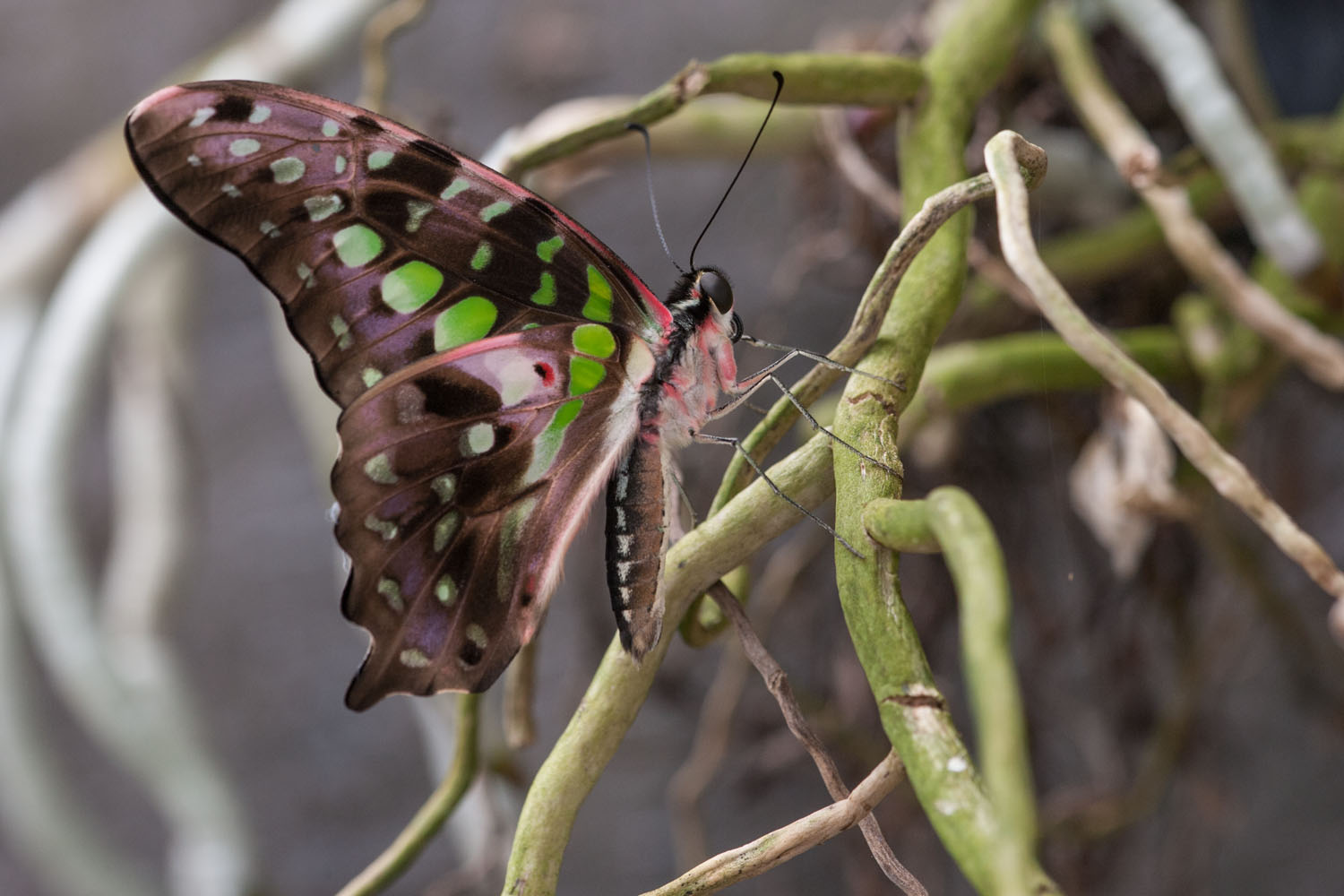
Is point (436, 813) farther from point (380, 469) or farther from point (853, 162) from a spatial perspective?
point (853, 162)

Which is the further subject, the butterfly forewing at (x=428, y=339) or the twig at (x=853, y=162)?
the twig at (x=853, y=162)

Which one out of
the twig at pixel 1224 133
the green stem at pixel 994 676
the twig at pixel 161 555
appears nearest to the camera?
the green stem at pixel 994 676

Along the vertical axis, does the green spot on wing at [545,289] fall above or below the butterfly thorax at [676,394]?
above

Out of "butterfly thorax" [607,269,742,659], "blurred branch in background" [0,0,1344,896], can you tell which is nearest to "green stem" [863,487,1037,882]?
"blurred branch in background" [0,0,1344,896]

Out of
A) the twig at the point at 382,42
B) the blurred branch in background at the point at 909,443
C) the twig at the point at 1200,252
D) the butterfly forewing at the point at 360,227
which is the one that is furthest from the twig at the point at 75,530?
the twig at the point at 1200,252

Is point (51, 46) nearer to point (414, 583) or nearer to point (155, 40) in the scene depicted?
point (155, 40)

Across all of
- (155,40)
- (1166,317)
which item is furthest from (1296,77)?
(155,40)

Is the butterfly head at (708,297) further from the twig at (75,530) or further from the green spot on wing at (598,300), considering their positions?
the twig at (75,530)
